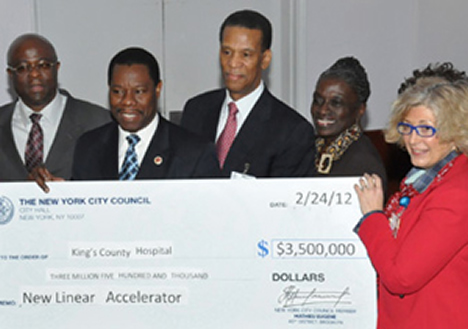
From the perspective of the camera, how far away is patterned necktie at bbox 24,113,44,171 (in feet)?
11.7

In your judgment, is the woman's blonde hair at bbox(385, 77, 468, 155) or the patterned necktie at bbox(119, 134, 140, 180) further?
the patterned necktie at bbox(119, 134, 140, 180)

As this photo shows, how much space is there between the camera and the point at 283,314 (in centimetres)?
331

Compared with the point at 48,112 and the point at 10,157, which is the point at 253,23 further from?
the point at 10,157

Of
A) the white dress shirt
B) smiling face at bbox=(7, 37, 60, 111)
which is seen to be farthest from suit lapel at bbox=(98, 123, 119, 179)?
smiling face at bbox=(7, 37, 60, 111)

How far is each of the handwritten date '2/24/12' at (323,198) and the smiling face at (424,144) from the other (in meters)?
0.45

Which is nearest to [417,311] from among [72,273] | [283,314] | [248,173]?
[283,314]

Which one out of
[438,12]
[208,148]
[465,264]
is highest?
[438,12]

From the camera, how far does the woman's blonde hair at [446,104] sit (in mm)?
2729

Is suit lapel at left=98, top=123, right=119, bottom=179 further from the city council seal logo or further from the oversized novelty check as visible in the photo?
the city council seal logo

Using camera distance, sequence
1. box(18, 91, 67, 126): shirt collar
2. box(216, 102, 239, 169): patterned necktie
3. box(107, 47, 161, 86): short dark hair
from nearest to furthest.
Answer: box(107, 47, 161, 86): short dark hair < box(216, 102, 239, 169): patterned necktie < box(18, 91, 67, 126): shirt collar

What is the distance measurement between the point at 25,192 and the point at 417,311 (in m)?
1.75

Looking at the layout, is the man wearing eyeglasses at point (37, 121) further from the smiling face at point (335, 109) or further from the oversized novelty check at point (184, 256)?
the smiling face at point (335, 109)

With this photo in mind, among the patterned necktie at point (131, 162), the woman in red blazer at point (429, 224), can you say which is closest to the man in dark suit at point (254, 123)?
the patterned necktie at point (131, 162)

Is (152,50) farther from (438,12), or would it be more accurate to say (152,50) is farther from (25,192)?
(25,192)
